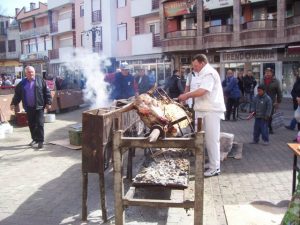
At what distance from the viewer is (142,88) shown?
44.0 ft

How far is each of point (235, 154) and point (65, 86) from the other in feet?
50.6

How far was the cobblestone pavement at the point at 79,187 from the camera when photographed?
461 cm

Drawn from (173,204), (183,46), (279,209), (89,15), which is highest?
(89,15)

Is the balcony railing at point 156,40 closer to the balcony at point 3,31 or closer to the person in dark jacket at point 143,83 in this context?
the person in dark jacket at point 143,83

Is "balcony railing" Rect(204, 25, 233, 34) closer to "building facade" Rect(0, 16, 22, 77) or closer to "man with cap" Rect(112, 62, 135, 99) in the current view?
"man with cap" Rect(112, 62, 135, 99)

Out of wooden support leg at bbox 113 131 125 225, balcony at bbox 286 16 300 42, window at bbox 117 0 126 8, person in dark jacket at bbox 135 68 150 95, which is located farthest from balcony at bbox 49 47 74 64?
wooden support leg at bbox 113 131 125 225

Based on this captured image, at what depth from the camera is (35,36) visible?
4881 cm

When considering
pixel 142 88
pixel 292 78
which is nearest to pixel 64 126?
pixel 142 88

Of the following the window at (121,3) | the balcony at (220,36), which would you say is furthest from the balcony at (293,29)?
the window at (121,3)

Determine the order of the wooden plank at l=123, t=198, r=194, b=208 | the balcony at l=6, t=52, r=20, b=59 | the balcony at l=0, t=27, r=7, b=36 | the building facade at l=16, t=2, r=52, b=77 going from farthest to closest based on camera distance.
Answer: the balcony at l=0, t=27, r=7, b=36
the balcony at l=6, t=52, r=20, b=59
the building facade at l=16, t=2, r=52, b=77
the wooden plank at l=123, t=198, r=194, b=208

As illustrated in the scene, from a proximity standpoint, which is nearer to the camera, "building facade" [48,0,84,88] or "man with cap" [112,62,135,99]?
"man with cap" [112,62,135,99]

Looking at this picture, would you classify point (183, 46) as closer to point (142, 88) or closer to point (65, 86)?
point (65, 86)

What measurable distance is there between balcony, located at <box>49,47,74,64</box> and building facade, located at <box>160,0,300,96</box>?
13985mm

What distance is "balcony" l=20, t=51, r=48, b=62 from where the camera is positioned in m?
45.8
